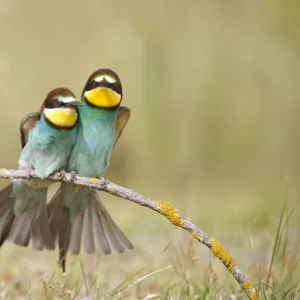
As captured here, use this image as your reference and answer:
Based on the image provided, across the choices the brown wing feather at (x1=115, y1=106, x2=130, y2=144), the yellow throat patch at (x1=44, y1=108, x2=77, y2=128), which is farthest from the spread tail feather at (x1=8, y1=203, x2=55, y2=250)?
Result: the brown wing feather at (x1=115, y1=106, x2=130, y2=144)

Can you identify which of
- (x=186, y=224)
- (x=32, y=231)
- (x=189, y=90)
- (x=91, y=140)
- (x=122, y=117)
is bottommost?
(x=32, y=231)

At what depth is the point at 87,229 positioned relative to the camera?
139 inches

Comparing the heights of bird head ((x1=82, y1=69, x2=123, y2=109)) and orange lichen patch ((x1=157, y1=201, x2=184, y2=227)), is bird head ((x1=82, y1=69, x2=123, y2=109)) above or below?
above

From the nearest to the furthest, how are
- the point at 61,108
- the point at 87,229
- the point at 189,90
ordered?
the point at 61,108 → the point at 87,229 → the point at 189,90

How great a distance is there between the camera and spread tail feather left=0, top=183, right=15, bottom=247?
11.3 ft

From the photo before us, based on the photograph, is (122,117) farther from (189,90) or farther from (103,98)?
(189,90)

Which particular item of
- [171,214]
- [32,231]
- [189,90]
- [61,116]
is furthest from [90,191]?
[189,90]

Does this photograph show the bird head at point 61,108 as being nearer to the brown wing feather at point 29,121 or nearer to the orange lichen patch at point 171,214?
the brown wing feather at point 29,121

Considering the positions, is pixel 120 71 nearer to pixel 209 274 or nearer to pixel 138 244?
pixel 138 244

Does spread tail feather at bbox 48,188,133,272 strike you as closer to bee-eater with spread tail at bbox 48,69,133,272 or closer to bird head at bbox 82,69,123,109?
bee-eater with spread tail at bbox 48,69,133,272

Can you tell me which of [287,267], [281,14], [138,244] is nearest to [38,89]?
[281,14]

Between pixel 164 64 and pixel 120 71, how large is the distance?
35 centimetres

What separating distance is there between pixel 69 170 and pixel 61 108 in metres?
0.32

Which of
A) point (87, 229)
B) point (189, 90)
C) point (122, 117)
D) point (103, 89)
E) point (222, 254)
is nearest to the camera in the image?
point (222, 254)
